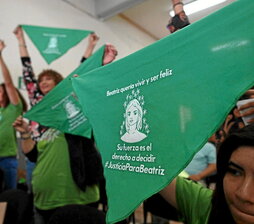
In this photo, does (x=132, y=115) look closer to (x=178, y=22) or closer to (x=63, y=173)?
(x=178, y=22)

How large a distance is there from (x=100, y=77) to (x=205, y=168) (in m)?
1.61

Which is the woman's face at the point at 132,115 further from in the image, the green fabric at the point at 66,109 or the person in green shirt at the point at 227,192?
the green fabric at the point at 66,109

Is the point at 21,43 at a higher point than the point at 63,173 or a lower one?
higher

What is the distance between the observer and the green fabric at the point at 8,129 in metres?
2.14

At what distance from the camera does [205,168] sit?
2246mm

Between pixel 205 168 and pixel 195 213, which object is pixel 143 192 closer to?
pixel 195 213

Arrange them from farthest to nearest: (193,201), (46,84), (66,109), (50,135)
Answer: (46,84), (50,135), (66,109), (193,201)

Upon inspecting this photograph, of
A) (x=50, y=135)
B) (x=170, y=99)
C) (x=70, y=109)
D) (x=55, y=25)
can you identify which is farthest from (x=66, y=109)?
(x=55, y=25)

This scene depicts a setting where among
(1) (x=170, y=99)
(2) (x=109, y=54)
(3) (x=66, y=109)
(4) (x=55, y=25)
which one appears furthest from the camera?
(4) (x=55, y=25)

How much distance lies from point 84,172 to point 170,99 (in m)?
0.93

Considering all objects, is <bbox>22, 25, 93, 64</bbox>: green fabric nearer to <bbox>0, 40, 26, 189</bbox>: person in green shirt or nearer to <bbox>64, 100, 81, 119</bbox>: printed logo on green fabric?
<bbox>0, 40, 26, 189</bbox>: person in green shirt

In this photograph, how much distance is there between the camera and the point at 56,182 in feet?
4.79

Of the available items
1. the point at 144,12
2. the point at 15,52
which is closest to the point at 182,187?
the point at 15,52

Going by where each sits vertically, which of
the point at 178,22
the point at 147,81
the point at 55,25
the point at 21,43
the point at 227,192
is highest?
the point at 55,25
